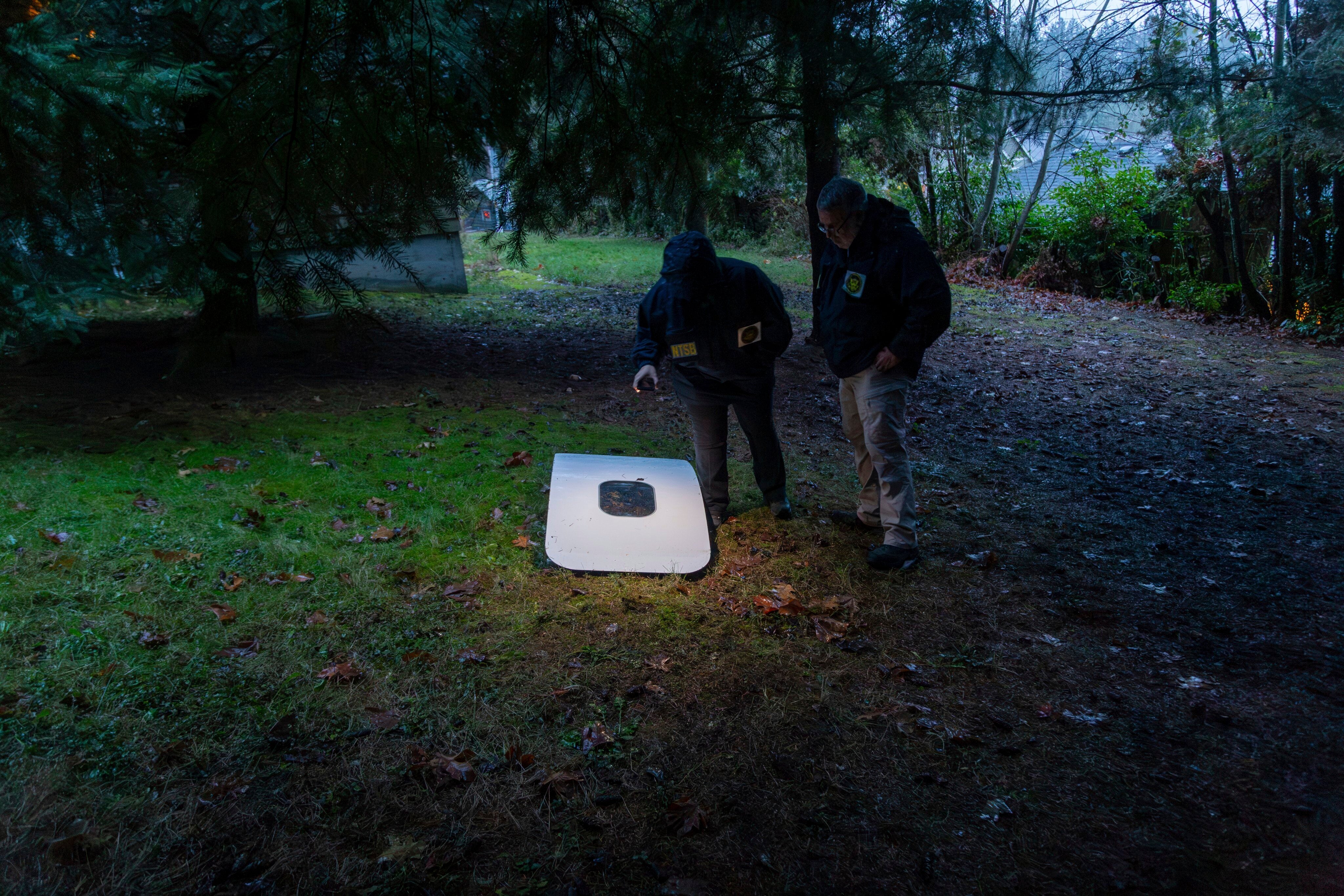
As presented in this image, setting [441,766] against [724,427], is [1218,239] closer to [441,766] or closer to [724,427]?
[724,427]

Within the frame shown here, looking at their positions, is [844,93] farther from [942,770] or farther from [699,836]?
[699,836]

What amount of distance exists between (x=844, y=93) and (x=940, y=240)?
1643cm

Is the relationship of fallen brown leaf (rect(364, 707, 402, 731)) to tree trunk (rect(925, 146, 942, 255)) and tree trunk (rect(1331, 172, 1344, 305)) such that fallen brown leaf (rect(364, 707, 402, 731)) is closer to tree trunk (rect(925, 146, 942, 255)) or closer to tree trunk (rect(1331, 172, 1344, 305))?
tree trunk (rect(1331, 172, 1344, 305))

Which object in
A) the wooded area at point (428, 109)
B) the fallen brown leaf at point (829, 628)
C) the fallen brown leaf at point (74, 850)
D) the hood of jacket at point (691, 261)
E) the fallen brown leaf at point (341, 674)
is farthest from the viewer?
the hood of jacket at point (691, 261)

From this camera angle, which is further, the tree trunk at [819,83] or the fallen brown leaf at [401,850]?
the tree trunk at [819,83]

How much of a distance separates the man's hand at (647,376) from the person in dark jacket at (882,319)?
98cm

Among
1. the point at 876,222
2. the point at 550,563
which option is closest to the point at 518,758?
the point at 550,563

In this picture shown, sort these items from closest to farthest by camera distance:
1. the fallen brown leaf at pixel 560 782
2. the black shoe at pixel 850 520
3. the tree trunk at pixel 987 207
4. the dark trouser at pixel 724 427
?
the fallen brown leaf at pixel 560 782
the dark trouser at pixel 724 427
the black shoe at pixel 850 520
the tree trunk at pixel 987 207

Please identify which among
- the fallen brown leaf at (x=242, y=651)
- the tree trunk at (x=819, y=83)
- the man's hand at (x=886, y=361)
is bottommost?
the fallen brown leaf at (x=242, y=651)

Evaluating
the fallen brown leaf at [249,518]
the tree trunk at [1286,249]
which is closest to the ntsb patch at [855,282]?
the fallen brown leaf at [249,518]

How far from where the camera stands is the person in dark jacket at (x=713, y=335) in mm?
4613

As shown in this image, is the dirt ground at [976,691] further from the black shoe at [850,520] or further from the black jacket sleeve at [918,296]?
the black jacket sleeve at [918,296]

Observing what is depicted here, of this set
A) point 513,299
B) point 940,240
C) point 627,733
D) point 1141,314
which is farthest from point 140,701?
point 940,240

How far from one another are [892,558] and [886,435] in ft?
2.45
